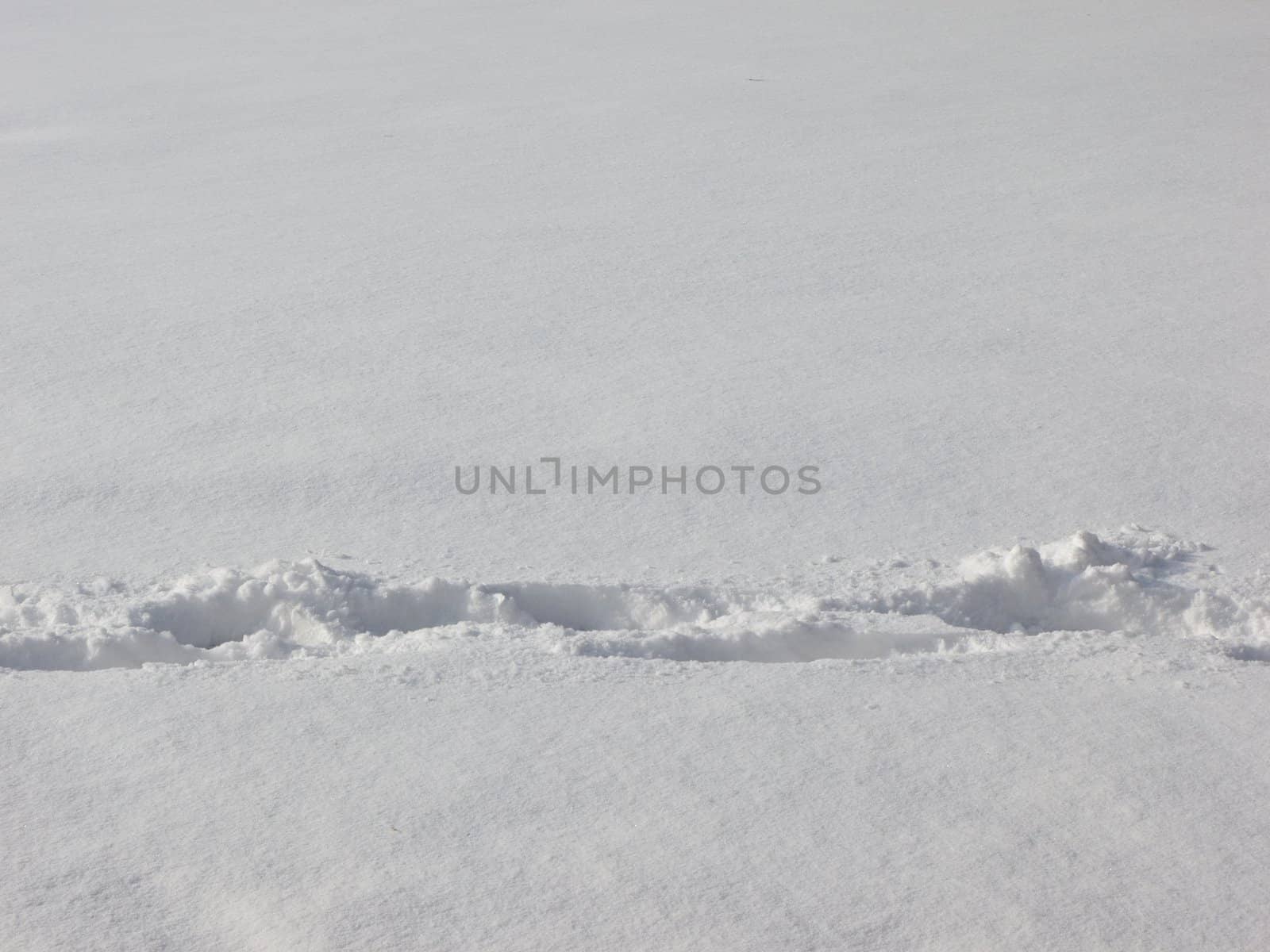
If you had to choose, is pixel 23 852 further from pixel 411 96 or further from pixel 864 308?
pixel 411 96

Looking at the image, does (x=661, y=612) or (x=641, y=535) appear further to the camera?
(x=641, y=535)

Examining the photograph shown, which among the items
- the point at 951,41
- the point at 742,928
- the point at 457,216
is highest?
the point at 951,41

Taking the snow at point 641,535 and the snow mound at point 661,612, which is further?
the snow mound at point 661,612

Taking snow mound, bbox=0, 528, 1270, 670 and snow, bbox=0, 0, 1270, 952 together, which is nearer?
snow, bbox=0, 0, 1270, 952

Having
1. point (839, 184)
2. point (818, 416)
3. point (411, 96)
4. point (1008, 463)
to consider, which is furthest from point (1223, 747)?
point (411, 96)
